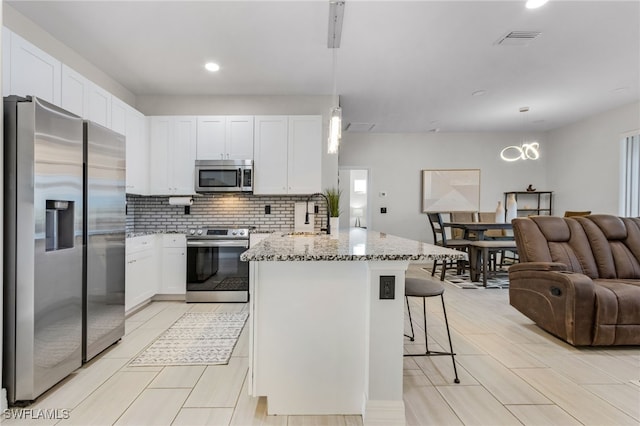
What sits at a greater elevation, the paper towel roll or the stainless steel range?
the paper towel roll

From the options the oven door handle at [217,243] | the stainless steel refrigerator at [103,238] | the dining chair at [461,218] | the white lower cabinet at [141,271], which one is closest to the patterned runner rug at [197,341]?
the stainless steel refrigerator at [103,238]

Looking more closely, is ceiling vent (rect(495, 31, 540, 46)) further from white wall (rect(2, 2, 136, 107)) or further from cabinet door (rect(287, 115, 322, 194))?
white wall (rect(2, 2, 136, 107))

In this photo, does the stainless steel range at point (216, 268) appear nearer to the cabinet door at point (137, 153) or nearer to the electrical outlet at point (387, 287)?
the cabinet door at point (137, 153)

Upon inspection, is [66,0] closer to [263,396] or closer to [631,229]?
[263,396]

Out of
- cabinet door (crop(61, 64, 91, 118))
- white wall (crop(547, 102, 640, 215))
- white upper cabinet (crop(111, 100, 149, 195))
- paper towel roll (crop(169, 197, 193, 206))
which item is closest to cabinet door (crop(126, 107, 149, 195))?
white upper cabinet (crop(111, 100, 149, 195))

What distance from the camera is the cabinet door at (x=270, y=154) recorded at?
423cm

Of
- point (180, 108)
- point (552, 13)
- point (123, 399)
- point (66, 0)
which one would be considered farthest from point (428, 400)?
point (180, 108)

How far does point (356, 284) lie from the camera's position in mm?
1779

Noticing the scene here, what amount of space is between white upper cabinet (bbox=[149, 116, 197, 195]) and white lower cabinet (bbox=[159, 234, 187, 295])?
0.64m

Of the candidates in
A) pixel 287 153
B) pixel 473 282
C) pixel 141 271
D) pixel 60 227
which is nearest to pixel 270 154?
pixel 287 153

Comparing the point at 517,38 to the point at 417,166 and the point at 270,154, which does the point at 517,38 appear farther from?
the point at 417,166

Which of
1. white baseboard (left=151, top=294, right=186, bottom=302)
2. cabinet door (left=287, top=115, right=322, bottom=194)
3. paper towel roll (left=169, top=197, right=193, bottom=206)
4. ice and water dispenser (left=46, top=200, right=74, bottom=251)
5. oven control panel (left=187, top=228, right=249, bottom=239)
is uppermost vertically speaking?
cabinet door (left=287, top=115, right=322, bottom=194)

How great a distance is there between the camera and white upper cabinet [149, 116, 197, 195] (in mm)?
4238

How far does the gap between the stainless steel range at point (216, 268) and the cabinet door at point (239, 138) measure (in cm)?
105
